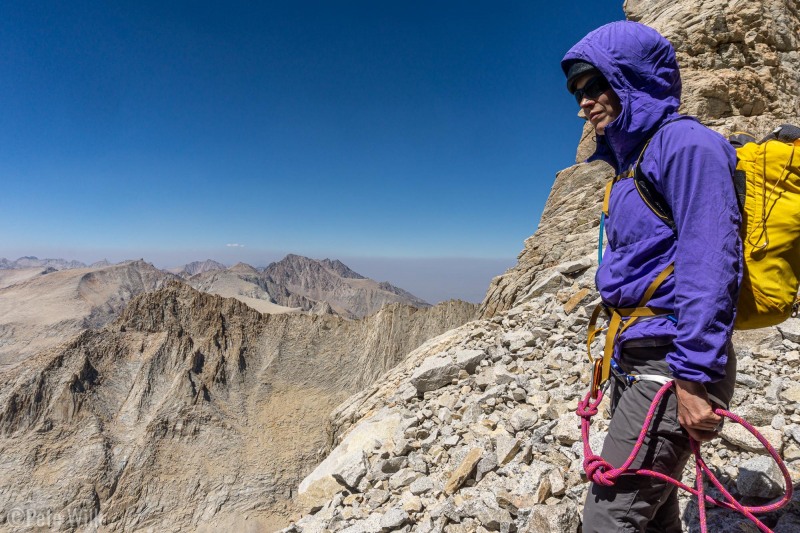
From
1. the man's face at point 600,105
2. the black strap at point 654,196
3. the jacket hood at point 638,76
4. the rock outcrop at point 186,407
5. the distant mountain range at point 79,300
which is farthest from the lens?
the distant mountain range at point 79,300

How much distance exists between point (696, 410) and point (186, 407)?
43.9 metres

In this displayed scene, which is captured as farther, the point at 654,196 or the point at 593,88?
the point at 593,88

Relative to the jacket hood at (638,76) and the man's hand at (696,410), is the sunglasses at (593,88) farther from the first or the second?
the man's hand at (696,410)

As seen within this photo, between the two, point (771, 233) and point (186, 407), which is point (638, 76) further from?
point (186, 407)

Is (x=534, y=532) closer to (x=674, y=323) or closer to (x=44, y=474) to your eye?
(x=674, y=323)

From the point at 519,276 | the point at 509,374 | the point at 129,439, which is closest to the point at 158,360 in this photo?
the point at 129,439

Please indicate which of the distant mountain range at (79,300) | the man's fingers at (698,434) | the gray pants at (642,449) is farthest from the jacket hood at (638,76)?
the distant mountain range at (79,300)

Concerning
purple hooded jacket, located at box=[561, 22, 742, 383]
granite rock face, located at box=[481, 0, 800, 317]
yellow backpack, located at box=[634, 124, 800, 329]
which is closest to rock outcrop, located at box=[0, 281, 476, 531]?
granite rock face, located at box=[481, 0, 800, 317]

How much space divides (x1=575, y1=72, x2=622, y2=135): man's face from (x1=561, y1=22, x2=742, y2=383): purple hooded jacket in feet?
0.31

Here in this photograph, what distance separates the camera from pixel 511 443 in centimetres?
421

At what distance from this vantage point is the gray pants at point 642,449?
6.19 feet

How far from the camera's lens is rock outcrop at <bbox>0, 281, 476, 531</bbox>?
31062 millimetres

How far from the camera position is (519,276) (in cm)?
1130

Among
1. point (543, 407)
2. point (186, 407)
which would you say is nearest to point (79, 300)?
point (186, 407)
